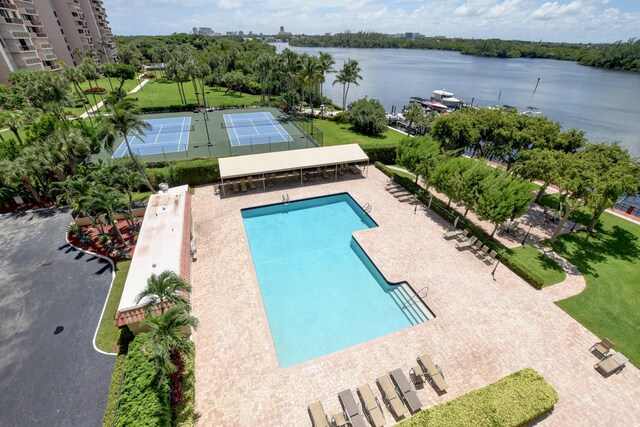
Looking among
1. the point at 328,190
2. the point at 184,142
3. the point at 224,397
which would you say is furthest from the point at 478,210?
the point at 184,142

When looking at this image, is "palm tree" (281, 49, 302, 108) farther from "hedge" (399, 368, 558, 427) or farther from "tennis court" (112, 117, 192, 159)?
"hedge" (399, 368, 558, 427)

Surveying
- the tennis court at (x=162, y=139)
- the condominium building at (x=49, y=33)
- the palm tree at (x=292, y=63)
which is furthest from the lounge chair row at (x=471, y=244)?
the condominium building at (x=49, y=33)

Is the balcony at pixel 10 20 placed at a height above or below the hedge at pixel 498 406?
above

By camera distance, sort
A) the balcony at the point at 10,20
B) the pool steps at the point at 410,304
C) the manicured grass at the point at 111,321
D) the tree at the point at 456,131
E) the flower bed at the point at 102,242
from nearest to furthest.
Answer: the manicured grass at the point at 111,321
the pool steps at the point at 410,304
the flower bed at the point at 102,242
the tree at the point at 456,131
the balcony at the point at 10,20

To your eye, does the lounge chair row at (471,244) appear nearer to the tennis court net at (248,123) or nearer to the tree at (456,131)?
the tree at (456,131)

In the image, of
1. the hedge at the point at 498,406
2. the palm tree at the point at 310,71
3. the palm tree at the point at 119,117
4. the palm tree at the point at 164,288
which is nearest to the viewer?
the hedge at the point at 498,406

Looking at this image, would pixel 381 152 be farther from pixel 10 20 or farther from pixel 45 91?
pixel 10 20

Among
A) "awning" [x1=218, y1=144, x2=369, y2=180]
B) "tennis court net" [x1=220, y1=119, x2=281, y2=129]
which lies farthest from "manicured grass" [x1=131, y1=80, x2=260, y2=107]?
"awning" [x1=218, y1=144, x2=369, y2=180]
